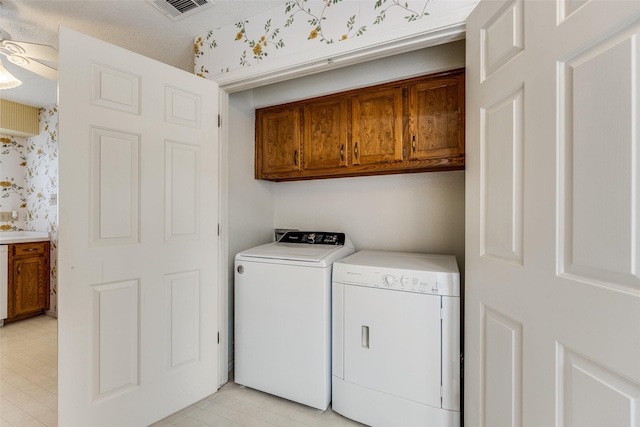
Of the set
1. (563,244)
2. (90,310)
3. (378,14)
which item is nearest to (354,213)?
(378,14)

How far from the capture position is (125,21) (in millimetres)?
1717

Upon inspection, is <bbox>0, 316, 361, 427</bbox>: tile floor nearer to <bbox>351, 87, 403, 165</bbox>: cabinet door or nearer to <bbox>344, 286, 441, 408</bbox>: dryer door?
<bbox>344, 286, 441, 408</bbox>: dryer door

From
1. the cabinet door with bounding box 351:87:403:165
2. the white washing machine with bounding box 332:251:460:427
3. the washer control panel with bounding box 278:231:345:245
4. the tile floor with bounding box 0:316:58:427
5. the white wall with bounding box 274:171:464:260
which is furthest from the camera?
the washer control panel with bounding box 278:231:345:245

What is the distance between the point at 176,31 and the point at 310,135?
112cm

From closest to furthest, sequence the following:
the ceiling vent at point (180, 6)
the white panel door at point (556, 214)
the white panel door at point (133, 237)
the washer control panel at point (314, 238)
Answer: the white panel door at point (556, 214) → the white panel door at point (133, 237) → the ceiling vent at point (180, 6) → the washer control panel at point (314, 238)

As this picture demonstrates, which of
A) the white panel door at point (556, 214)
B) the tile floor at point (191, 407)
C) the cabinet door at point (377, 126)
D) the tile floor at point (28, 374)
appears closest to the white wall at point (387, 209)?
the cabinet door at point (377, 126)

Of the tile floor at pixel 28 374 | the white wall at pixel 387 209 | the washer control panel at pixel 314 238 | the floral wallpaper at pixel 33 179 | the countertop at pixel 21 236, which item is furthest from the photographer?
the floral wallpaper at pixel 33 179

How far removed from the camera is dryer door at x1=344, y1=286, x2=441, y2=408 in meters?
1.43

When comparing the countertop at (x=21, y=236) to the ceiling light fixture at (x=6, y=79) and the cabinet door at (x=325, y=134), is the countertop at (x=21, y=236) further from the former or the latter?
the cabinet door at (x=325, y=134)

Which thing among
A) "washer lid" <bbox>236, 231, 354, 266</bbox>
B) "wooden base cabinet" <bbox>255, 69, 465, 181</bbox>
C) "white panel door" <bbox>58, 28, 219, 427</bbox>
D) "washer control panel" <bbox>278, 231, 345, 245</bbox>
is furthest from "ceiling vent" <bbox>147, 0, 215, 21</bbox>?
"washer control panel" <bbox>278, 231, 345, 245</bbox>

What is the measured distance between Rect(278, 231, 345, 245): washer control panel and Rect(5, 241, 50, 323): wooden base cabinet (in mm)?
3072

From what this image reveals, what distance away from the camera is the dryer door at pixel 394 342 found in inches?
56.4

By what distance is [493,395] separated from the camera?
1.03 metres

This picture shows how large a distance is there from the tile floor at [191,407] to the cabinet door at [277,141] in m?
1.64
